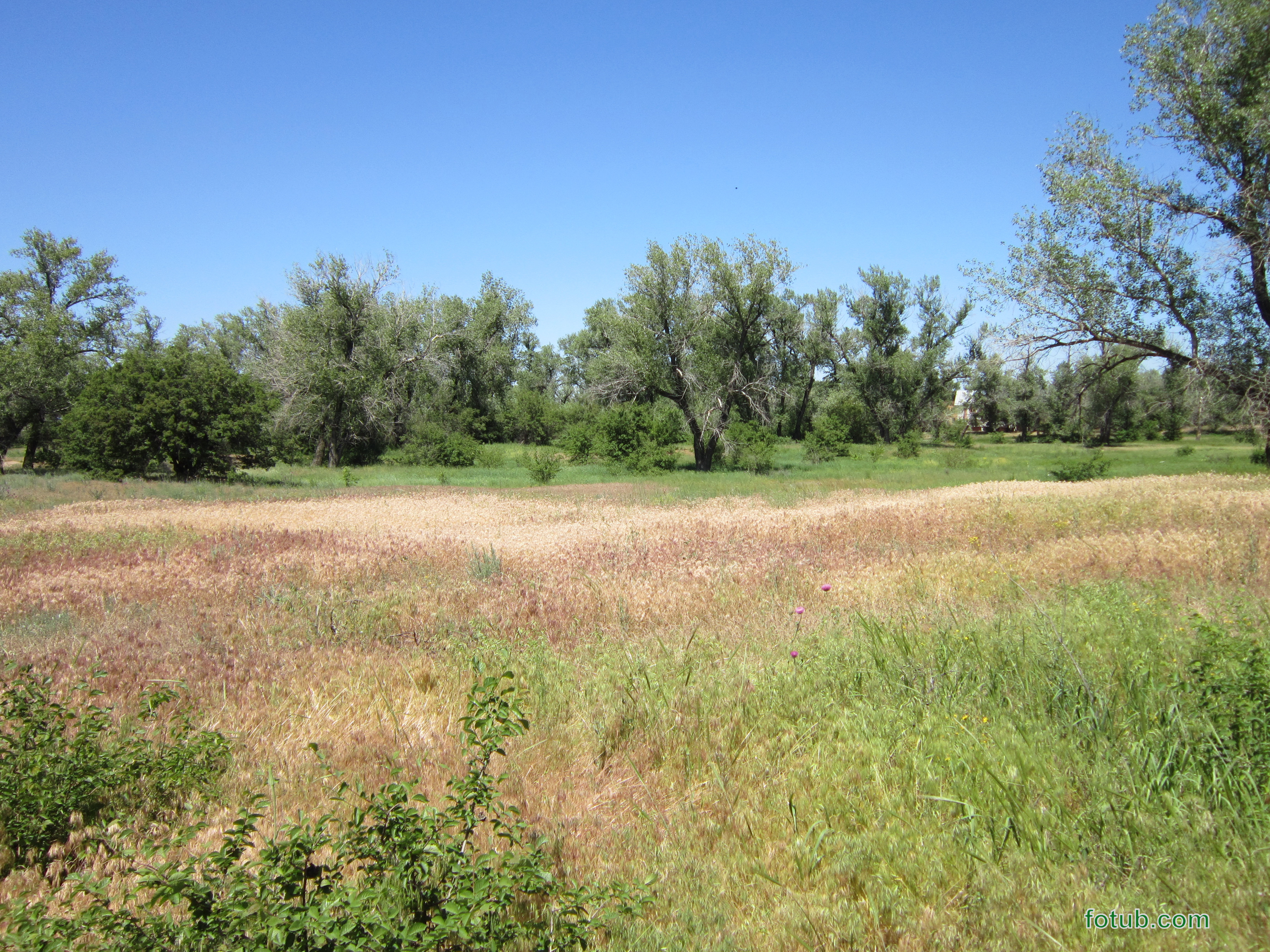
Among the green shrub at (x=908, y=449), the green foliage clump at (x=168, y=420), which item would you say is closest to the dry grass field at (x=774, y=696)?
the green foliage clump at (x=168, y=420)

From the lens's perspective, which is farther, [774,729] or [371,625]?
[371,625]

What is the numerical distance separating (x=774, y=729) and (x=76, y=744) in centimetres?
406

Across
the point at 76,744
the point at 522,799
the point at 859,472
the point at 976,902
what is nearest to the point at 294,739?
the point at 76,744

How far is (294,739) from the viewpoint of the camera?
429 centimetres

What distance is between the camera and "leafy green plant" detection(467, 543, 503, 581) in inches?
354

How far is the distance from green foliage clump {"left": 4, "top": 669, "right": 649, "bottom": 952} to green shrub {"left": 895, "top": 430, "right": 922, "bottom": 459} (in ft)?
147

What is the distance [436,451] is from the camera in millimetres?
44281

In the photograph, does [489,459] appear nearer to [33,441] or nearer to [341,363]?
[341,363]

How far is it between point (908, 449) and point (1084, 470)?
20.7 metres

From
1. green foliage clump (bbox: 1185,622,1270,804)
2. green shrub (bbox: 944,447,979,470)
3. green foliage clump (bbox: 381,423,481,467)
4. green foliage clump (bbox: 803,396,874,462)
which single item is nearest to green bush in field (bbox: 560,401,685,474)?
green foliage clump (bbox: 803,396,874,462)

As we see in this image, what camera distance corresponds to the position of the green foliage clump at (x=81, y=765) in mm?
3279

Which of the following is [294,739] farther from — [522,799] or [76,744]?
[522,799]

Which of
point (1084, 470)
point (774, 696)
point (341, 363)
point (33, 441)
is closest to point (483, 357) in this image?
point (341, 363)

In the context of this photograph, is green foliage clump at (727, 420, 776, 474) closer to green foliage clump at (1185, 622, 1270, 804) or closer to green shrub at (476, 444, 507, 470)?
green shrub at (476, 444, 507, 470)
